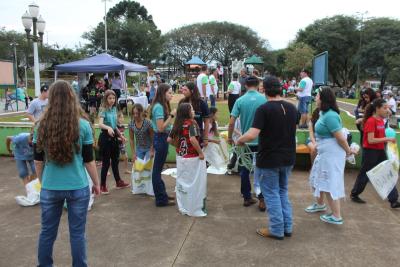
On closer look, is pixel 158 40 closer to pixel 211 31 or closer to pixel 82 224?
pixel 211 31

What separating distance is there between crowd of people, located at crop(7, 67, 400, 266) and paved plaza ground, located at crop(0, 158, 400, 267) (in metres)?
0.22

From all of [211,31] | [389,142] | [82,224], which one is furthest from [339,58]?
[82,224]

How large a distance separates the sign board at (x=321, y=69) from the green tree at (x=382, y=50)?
3698 cm

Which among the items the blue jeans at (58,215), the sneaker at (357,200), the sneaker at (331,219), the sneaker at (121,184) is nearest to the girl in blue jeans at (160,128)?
the sneaker at (121,184)

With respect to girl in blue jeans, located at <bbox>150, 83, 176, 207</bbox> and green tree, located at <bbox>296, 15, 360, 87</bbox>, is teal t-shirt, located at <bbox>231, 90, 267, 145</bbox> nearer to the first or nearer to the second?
girl in blue jeans, located at <bbox>150, 83, 176, 207</bbox>

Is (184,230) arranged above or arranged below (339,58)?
below

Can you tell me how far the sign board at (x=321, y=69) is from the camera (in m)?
9.25

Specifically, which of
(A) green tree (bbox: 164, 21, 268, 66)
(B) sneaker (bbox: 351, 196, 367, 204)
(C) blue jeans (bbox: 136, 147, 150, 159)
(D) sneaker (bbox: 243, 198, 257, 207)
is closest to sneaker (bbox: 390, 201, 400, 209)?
(B) sneaker (bbox: 351, 196, 367, 204)

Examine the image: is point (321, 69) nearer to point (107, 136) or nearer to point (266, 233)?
point (107, 136)

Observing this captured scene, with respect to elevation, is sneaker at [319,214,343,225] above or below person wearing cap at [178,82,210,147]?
below

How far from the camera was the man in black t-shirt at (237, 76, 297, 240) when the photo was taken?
3734 mm

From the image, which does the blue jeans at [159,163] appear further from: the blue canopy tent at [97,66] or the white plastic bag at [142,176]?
the blue canopy tent at [97,66]

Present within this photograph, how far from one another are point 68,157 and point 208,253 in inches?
66.4

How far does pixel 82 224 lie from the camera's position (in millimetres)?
2881
